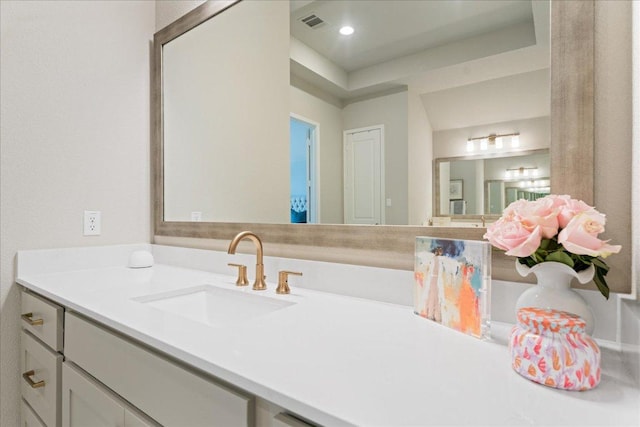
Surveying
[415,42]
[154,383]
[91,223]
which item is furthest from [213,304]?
[415,42]

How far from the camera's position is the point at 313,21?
1202mm

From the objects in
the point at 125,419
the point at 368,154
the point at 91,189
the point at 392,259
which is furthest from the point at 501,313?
the point at 91,189

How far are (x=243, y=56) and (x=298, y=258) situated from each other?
0.91 meters

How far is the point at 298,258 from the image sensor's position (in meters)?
1.24

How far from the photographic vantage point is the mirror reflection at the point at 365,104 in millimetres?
864

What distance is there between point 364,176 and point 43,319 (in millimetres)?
1180

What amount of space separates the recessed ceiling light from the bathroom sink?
893 mm

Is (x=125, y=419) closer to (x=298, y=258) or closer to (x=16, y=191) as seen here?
(x=298, y=258)

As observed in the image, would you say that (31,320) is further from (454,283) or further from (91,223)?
(454,283)

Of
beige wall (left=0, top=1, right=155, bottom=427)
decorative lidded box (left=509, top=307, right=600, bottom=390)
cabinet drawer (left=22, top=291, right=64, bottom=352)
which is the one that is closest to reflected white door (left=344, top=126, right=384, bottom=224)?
decorative lidded box (left=509, top=307, right=600, bottom=390)

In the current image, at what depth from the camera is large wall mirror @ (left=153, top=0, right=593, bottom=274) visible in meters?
0.83

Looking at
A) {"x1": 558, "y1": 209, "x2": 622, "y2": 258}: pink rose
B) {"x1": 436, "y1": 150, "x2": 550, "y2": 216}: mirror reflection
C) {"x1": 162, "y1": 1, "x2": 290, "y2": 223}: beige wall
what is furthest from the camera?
{"x1": 162, "y1": 1, "x2": 290, "y2": 223}: beige wall

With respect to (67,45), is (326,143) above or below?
below

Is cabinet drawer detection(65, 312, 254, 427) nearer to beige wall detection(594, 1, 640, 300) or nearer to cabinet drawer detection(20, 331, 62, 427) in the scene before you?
cabinet drawer detection(20, 331, 62, 427)
